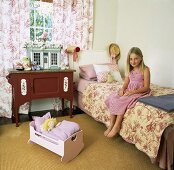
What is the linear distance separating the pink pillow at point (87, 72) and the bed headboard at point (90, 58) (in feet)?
0.57

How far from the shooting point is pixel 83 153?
2109 mm

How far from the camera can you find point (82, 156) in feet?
6.73

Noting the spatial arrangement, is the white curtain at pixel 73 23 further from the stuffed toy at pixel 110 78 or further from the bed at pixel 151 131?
the bed at pixel 151 131

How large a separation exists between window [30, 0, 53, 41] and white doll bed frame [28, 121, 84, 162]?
1611 mm

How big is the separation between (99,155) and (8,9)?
7.58ft

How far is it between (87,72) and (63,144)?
62.2 inches

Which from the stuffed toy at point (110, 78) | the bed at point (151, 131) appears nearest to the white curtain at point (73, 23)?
the stuffed toy at point (110, 78)

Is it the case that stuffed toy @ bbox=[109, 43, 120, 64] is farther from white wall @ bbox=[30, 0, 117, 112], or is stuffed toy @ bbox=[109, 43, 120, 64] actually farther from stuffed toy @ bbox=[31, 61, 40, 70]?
stuffed toy @ bbox=[31, 61, 40, 70]

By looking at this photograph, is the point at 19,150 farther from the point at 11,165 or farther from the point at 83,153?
the point at 83,153

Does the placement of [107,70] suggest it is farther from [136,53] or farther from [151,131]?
[151,131]

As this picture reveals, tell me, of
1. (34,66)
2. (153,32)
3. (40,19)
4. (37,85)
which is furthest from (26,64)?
(153,32)

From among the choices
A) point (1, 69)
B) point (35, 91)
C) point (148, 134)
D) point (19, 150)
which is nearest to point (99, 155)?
point (148, 134)

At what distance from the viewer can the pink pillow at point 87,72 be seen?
3.22 metres

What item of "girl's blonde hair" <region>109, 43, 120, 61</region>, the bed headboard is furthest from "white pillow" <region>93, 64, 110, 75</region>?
"girl's blonde hair" <region>109, 43, 120, 61</region>
